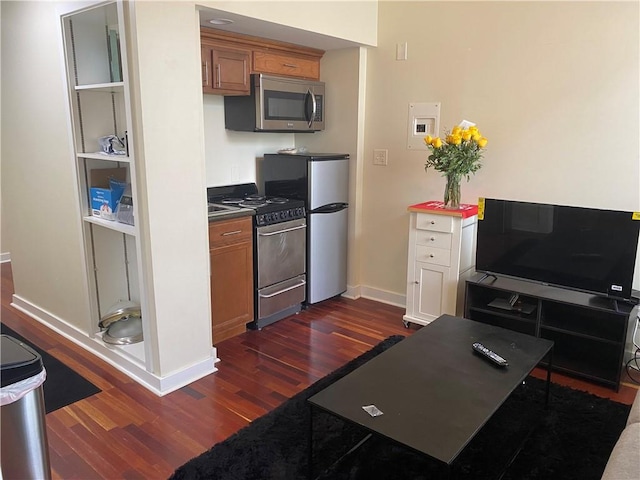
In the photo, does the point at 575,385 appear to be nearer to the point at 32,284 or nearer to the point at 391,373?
the point at 391,373

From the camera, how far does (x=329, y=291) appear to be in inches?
170

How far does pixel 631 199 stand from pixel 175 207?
2.78m

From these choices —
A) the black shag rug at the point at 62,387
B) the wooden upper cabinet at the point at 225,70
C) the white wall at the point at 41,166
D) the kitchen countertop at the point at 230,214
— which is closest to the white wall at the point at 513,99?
the wooden upper cabinet at the point at 225,70

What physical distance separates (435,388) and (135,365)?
186 cm

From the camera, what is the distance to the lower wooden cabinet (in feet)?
11.1

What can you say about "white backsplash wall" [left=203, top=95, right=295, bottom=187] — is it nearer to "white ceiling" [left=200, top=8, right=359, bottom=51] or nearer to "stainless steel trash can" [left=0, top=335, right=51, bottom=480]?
"white ceiling" [left=200, top=8, right=359, bottom=51]

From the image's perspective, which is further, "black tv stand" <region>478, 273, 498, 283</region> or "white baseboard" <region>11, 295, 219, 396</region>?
"black tv stand" <region>478, 273, 498, 283</region>

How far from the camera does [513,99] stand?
3492 mm

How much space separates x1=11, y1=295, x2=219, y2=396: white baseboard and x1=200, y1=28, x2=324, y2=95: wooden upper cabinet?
1.86 meters

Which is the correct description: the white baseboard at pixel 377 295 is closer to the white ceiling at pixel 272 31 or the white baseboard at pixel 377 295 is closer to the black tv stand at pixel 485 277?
the black tv stand at pixel 485 277

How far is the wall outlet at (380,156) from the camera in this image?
4.18 m

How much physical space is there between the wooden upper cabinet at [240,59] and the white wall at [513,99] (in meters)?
0.68

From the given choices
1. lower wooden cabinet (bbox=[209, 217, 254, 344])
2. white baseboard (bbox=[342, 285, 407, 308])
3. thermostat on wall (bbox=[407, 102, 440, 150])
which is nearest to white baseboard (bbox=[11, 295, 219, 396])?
lower wooden cabinet (bbox=[209, 217, 254, 344])

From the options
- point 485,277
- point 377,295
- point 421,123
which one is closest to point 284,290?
point 377,295
